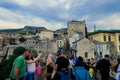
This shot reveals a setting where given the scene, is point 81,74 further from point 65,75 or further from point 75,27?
point 75,27

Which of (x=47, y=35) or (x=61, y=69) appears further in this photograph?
(x=47, y=35)

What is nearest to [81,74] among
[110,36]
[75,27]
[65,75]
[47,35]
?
[65,75]

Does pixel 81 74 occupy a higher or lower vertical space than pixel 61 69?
lower

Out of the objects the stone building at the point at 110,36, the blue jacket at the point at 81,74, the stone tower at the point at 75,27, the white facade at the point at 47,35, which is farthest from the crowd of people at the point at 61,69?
the white facade at the point at 47,35

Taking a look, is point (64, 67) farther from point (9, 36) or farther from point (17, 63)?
point (9, 36)

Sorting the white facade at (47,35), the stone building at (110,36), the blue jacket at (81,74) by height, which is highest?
the white facade at (47,35)

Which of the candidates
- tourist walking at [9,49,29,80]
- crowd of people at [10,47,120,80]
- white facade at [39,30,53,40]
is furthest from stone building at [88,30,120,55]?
tourist walking at [9,49,29,80]

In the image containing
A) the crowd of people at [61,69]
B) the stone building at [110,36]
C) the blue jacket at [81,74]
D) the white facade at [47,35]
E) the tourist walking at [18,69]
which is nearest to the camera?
the crowd of people at [61,69]

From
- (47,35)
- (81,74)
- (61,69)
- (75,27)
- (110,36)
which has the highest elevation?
(75,27)

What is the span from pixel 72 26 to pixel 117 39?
641 inches

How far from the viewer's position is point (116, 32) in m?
108

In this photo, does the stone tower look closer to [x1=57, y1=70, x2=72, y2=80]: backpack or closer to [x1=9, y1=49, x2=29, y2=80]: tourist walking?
[x1=9, y1=49, x2=29, y2=80]: tourist walking

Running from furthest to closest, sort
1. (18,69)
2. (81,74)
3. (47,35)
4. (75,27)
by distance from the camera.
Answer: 1. (47,35)
2. (75,27)
3. (18,69)
4. (81,74)

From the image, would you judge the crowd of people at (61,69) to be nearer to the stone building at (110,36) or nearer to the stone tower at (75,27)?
the stone building at (110,36)
